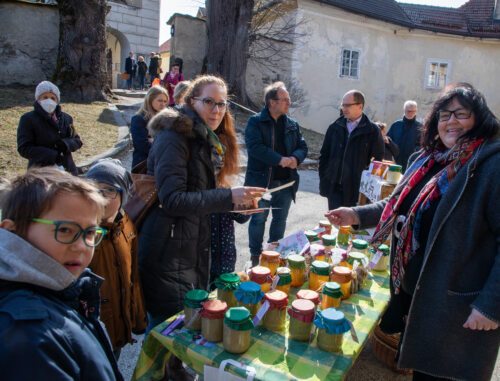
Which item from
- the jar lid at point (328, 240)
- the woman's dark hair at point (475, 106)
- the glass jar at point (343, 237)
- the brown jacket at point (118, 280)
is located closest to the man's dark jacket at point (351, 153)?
the glass jar at point (343, 237)

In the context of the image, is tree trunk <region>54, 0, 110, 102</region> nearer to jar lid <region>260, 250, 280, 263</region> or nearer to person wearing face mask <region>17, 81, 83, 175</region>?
person wearing face mask <region>17, 81, 83, 175</region>

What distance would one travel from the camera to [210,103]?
2006 mm

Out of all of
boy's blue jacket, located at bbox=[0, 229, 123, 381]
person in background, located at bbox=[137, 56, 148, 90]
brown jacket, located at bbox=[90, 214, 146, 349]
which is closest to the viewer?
boy's blue jacket, located at bbox=[0, 229, 123, 381]

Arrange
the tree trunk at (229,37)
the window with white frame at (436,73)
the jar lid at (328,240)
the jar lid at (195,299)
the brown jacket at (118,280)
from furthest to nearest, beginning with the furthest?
the window with white frame at (436,73)
the tree trunk at (229,37)
the jar lid at (328,240)
the brown jacket at (118,280)
the jar lid at (195,299)

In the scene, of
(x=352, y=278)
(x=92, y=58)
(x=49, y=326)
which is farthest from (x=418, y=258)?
(x=92, y=58)

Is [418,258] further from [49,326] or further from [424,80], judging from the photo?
[424,80]

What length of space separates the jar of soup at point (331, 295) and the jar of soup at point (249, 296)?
0.32 metres

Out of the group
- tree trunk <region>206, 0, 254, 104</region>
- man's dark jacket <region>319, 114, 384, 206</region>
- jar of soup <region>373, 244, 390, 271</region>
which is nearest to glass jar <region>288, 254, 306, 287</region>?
jar of soup <region>373, 244, 390, 271</region>

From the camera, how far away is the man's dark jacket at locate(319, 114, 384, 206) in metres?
3.80

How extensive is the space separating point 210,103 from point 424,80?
1811cm

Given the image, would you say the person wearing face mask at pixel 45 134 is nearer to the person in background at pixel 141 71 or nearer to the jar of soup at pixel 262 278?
the jar of soup at pixel 262 278

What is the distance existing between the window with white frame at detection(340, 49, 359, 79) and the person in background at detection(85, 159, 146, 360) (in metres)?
15.6

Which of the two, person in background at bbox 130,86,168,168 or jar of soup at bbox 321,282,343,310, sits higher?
person in background at bbox 130,86,168,168

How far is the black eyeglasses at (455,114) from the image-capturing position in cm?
163
